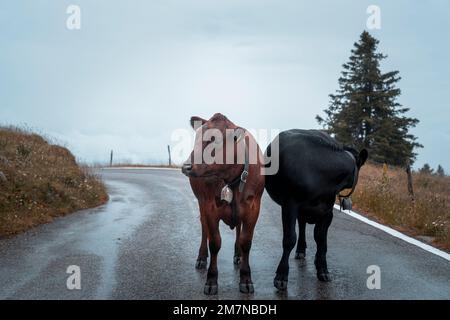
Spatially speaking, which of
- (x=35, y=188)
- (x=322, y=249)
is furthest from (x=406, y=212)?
(x=35, y=188)

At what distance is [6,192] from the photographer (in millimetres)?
9586

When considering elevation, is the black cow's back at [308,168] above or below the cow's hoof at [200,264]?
above

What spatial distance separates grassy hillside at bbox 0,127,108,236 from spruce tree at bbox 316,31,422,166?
21253mm

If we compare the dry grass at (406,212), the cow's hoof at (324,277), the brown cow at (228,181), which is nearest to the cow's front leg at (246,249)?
the brown cow at (228,181)

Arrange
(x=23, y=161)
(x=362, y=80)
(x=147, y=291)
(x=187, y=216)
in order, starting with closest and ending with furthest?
(x=147, y=291) → (x=187, y=216) → (x=23, y=161) → (x=362, y=80)

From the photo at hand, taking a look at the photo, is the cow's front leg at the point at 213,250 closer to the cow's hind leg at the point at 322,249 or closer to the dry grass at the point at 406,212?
the cow's hind leg at the point at 322,249

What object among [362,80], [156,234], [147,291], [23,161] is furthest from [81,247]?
[362,80]

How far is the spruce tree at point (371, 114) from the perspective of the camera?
3103cm

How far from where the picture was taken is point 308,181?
5277 millimetres

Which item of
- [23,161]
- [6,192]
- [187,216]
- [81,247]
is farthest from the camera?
[23,161]

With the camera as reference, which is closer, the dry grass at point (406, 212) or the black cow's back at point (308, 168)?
the black cow's back at point (308, 168)

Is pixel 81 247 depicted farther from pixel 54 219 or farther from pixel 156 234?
pixel 54 219

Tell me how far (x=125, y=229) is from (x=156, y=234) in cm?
80

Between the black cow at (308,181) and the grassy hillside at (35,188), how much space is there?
5414 mm
